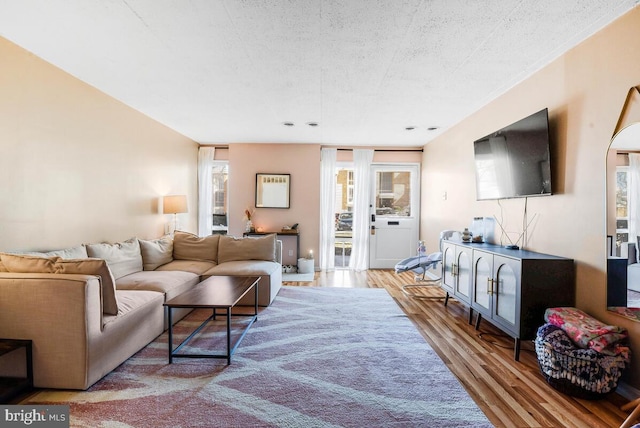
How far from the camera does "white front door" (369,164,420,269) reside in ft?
19.7

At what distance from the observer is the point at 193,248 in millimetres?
4176

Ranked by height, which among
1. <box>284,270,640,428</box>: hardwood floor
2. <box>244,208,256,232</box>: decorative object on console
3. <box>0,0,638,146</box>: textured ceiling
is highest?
<box>0,0,638,146</box>: textured ceiling

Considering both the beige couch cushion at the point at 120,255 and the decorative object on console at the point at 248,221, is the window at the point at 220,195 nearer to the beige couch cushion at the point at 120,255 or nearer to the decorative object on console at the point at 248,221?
the decorative object on console at the point at 248,221

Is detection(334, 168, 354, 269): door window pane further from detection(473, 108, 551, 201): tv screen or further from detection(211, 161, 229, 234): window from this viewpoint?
detection(473, 108, 551, 201): tv screen

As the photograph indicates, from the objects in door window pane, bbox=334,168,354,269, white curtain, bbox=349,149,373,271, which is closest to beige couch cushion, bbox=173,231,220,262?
door window pane, bbox=334,168,354,269

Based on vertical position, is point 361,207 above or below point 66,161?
below

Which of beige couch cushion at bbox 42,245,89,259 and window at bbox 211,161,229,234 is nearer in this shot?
beige couch cushion at bbox 42,245,89,259

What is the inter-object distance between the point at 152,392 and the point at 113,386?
11.6 inches

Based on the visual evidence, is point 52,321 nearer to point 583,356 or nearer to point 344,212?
point 583,356

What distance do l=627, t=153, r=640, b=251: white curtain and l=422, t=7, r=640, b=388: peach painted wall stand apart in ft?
0.48

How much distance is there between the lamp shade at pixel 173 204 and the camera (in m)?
4.52

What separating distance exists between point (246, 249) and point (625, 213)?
12.6 feet

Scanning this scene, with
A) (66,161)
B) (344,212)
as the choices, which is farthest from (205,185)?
(66,161)

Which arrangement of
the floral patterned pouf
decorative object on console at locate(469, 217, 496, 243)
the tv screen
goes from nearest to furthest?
the floral patterned pouf → the tv screen → decorative object on console at locate(469, 217, 496, 243)
